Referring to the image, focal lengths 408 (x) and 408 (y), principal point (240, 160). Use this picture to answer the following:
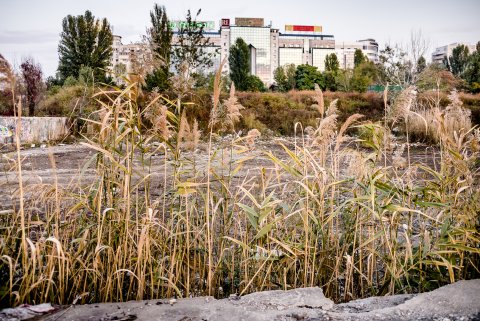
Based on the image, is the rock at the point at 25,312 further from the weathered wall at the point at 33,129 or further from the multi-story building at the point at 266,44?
the multi-story building at the point at 266,44

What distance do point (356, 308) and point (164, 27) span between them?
20.3 m

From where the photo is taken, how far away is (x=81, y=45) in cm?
3108

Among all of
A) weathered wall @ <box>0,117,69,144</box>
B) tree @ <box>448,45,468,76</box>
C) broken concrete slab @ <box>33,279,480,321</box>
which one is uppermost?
tree @ <box>448,45,468,76</box>

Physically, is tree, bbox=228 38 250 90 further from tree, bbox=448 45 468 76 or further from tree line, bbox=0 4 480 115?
tree, bbox=448 45 468 76

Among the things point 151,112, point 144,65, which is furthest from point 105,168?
point 144,65

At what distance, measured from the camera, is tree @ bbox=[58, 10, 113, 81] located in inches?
1225

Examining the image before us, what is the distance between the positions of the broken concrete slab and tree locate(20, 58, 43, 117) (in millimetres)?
14964

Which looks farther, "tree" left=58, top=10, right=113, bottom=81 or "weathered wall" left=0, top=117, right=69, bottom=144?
"tree" left=58, top=10, right=113, bottom=81

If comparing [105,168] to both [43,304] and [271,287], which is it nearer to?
A: [43,304]

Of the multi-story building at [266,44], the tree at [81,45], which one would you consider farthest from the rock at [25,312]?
the multi-story building at [266,44]

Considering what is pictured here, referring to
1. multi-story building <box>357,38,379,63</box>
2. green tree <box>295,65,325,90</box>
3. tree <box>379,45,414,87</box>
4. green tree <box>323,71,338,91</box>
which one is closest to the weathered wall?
tree <box>379,45,414,87</box>

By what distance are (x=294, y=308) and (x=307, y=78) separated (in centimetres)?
4392

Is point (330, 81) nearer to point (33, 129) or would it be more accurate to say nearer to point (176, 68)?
point (33, 129)

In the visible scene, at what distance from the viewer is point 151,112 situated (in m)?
2.05
